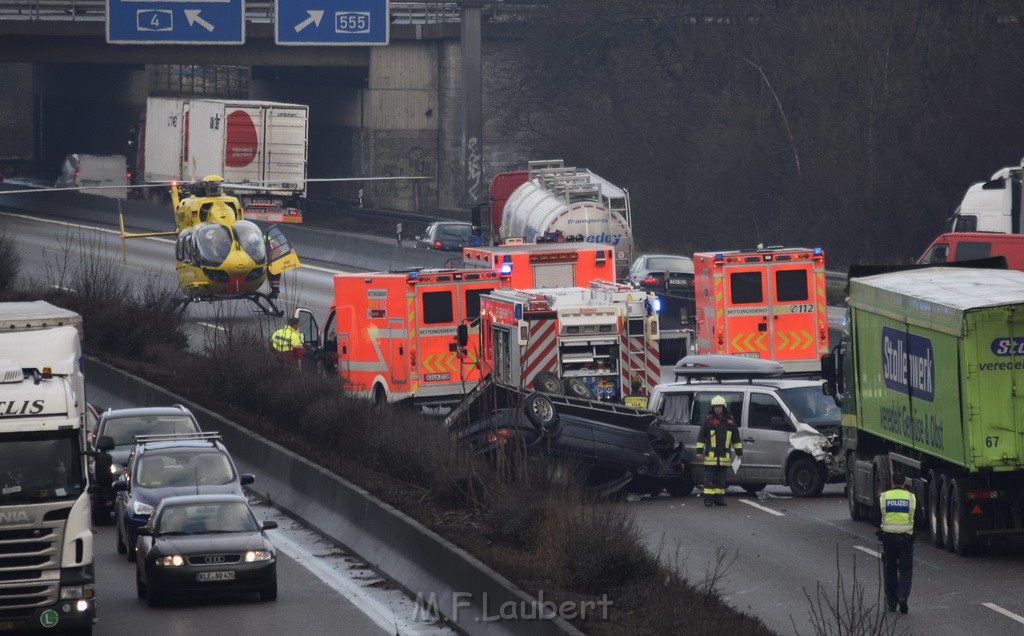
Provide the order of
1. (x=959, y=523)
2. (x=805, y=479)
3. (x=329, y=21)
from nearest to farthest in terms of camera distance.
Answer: (x=959, y=523) < (x=805, y=479) < (x=329, y=21)

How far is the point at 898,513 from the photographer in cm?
1508

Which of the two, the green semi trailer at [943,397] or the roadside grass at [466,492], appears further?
the green semi trailer at [943,397]

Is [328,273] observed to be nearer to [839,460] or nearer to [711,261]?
[711,261]

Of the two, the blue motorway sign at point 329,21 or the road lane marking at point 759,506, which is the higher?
the blue motorway sign at point 329,21

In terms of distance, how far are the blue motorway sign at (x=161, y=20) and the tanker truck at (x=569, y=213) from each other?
41.7ft

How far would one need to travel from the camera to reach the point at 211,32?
2115 inches

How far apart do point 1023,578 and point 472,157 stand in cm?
4563

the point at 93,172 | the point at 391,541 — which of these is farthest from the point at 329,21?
the point at 391,541

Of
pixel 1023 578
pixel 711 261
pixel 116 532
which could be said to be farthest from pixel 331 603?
pixel 711 261

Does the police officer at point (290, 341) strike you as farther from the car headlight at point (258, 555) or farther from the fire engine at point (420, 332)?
the car headlight at point (258, 555)

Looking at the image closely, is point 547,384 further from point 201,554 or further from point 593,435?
point 201,554

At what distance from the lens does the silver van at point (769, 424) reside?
75.5ft

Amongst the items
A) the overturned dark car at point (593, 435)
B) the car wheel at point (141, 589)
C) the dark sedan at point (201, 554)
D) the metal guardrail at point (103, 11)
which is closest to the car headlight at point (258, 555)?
the dark sedan at point (201, 554)

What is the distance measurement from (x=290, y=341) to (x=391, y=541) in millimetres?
14558
